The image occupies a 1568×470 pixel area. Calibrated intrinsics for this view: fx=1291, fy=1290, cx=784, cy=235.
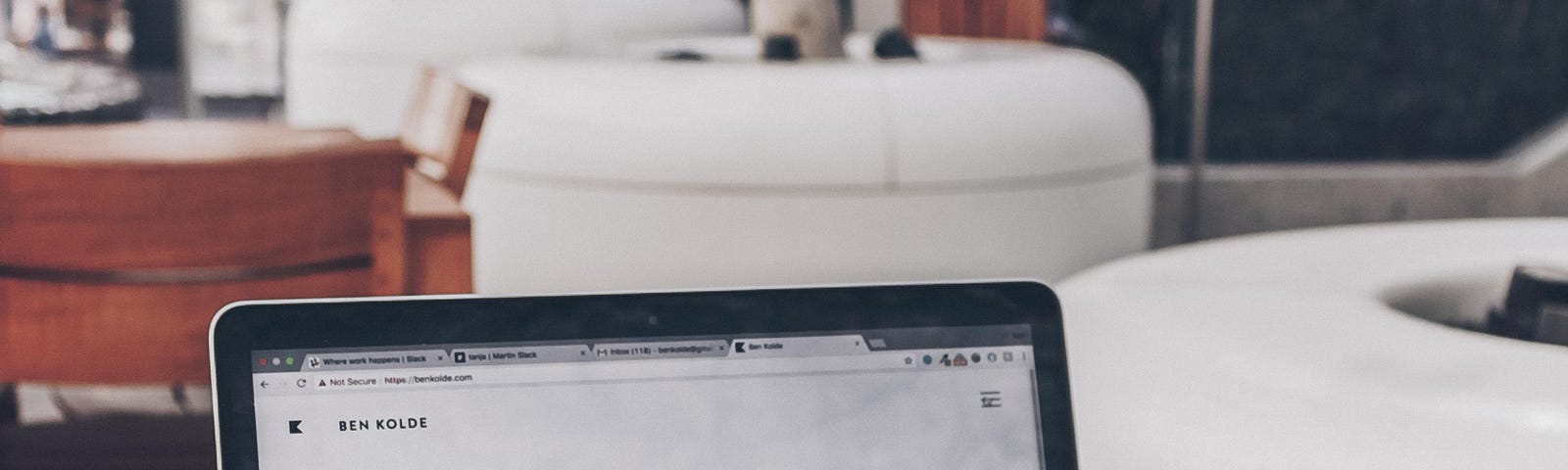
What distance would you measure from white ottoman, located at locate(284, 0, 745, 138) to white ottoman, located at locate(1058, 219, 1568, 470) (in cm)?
236

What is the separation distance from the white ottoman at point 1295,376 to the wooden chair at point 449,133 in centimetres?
61

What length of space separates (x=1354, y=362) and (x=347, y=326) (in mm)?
373

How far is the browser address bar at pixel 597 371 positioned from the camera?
0.42m

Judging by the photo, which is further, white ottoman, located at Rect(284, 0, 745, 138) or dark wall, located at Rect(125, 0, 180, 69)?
dark wall, located at Rect(125, 0, 180, 69)

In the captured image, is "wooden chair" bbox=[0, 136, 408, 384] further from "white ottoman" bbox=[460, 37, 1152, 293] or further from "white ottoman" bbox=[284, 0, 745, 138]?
"white ottoman" bbox=[284, 0, 745, 138]

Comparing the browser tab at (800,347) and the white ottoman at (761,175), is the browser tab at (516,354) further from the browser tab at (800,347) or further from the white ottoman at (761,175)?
the white ottoman at (761,175)

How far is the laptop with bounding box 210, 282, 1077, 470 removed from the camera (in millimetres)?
417

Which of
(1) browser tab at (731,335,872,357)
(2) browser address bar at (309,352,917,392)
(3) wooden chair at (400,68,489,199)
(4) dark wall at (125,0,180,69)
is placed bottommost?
(4) dark wall at (125,0,180,69)

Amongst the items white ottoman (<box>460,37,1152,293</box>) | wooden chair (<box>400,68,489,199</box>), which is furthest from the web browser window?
white ottoman (<box>460,37,1152,293</box>)

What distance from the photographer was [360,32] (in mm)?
2926

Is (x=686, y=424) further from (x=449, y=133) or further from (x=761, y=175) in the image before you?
(x=761, y=175)

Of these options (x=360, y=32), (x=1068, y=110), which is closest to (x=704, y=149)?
(x=1068, y=110)

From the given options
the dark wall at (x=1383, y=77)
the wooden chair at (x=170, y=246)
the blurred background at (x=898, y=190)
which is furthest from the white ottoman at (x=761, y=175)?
the dark wall at (x=1383, y=77)

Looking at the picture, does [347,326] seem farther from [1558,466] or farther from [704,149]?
[704,149]
